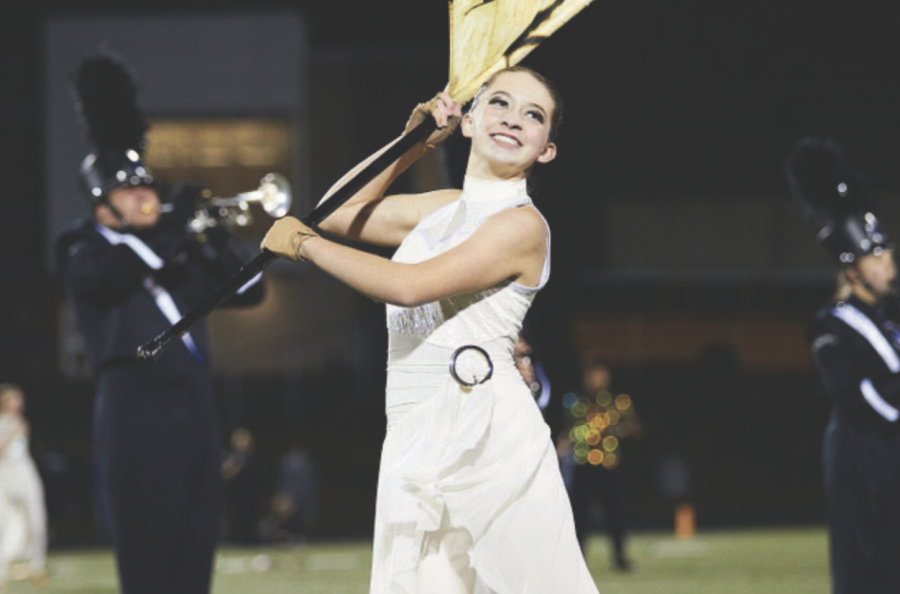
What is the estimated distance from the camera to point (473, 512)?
384cm

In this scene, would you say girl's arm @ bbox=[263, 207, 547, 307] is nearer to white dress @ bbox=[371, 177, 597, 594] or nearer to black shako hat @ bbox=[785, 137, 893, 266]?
white dress @ bbox=[371, 177, 597, 594]

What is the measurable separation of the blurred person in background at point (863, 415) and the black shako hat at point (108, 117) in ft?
9.90

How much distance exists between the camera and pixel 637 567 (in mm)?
12875

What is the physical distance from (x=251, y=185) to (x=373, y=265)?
2488cm

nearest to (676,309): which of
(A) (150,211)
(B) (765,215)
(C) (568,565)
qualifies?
(B) (765,215)

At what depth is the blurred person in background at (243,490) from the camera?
18.2 meters

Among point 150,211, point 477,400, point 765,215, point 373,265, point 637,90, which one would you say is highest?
A: point 637,90

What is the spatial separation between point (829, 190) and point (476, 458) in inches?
158

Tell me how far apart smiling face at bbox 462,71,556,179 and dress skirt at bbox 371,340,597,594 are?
46 centimetres

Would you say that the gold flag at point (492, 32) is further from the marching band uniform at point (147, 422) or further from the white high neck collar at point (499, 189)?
the marching band uniform at point (147, 422)

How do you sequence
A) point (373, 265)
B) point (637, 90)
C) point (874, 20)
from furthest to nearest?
point (637, 90)
point (874, 20)
point (373, 265)

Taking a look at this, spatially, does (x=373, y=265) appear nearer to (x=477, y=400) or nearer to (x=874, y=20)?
(x=477, y=400)

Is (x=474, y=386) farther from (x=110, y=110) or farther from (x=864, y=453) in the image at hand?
(x=864, y=453)

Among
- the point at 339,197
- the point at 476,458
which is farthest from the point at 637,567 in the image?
the point at 476,458
